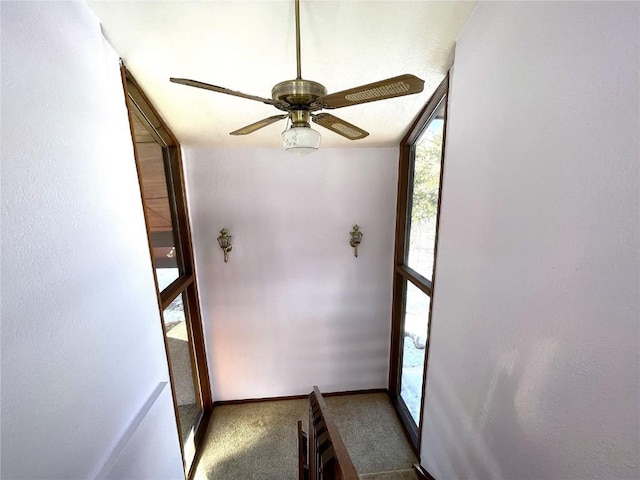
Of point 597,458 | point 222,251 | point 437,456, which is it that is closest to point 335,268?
point 222,251

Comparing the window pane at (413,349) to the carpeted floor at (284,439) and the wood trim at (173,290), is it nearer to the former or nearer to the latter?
the carpeted floor at (284,439)

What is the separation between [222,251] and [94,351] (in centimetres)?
171

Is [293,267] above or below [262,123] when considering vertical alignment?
below

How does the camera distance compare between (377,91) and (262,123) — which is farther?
(262,123)

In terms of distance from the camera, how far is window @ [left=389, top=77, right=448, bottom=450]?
7.13ft

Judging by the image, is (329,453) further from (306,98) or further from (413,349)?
(413,349)

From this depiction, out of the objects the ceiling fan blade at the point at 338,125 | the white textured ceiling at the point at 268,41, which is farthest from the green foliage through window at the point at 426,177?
the ceiling fan blade at the point at 338,125

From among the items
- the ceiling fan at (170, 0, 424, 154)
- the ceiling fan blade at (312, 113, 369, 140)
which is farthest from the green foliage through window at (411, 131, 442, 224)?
the ceiling fan at (170, 0, 424, 154)

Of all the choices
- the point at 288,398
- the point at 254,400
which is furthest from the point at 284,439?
the point at 254,400

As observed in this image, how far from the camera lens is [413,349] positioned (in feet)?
9.61

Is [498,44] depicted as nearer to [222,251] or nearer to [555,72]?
[555,72]

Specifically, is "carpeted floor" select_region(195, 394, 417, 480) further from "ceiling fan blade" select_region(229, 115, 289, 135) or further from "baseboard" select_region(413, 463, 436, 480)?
"ceiling fan blade" select_region(229, 115, 289, 135)

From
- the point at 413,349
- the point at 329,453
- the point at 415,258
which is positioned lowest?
the point at 413,349

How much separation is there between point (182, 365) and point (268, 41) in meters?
2.85
